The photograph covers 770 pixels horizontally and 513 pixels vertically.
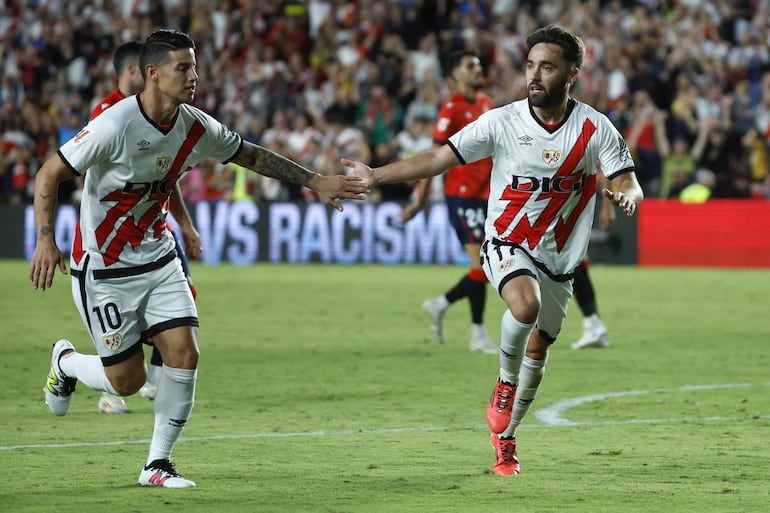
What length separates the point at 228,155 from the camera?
7059 millimetres

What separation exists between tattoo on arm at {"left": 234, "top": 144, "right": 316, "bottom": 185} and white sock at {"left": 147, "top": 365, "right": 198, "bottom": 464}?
3.79ft

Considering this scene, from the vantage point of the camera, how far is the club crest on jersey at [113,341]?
6863 millimetres

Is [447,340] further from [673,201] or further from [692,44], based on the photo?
[692,44]

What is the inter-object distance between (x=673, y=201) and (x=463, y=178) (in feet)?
35.4

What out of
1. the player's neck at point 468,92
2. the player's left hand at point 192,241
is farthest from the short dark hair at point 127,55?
the player's neck at point 468,92

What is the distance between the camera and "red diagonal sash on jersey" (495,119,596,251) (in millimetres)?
7223

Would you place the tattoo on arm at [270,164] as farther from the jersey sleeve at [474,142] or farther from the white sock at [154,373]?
the white sock at [154,373]

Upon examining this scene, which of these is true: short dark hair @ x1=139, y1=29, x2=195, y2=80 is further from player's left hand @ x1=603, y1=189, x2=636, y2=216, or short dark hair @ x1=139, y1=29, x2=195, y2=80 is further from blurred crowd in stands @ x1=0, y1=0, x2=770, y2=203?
blurred crowd in stands @ x1=0, y1=0, x2=770, y2=203

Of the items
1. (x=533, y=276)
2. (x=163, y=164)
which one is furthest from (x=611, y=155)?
(x=163, y=164)

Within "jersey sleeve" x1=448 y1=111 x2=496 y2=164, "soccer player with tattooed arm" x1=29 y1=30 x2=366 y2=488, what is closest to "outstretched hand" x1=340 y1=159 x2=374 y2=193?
"jersey sleeve" x1=448 y1=111 x2=496 y2=164

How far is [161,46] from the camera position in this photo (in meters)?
6.61

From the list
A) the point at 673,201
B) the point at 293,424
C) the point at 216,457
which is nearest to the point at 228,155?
the point at 216,457

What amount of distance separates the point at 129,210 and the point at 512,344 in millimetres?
2061

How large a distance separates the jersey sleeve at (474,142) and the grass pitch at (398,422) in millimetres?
1631
